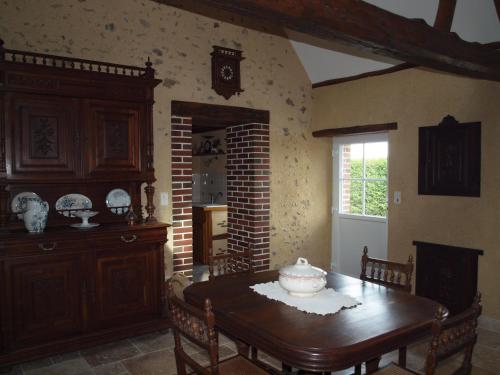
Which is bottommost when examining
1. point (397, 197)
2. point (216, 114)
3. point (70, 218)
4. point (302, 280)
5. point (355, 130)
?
point (302, 280)

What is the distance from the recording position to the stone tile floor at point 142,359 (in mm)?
2996

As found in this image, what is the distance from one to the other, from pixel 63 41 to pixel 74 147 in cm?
97

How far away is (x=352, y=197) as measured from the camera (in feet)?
17.0

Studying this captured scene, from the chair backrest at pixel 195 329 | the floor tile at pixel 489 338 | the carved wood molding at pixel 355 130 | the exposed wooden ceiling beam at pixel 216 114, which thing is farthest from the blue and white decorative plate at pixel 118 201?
the floor tile at pixel 489 338

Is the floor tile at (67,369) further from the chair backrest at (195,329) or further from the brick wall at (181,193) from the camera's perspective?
the chair backrest at (195,329)

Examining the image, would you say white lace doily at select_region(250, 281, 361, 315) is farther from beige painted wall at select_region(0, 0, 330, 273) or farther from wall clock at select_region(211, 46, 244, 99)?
wall clock at select_region(211, 46, 244, 99)

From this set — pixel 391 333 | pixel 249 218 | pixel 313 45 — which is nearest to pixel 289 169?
pixel 249 218

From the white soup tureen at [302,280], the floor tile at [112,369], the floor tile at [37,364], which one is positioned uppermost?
the white soup tureen at [302,280]

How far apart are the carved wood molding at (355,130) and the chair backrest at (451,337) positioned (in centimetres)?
294

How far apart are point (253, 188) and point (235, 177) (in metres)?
0.42

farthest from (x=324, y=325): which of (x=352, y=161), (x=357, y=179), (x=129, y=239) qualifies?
(x=352, y=161)

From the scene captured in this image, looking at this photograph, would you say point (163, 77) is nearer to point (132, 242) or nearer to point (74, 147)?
point (74, 147)

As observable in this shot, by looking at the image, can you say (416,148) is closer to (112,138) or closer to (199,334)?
(112,138)

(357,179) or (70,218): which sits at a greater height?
(357,179)
